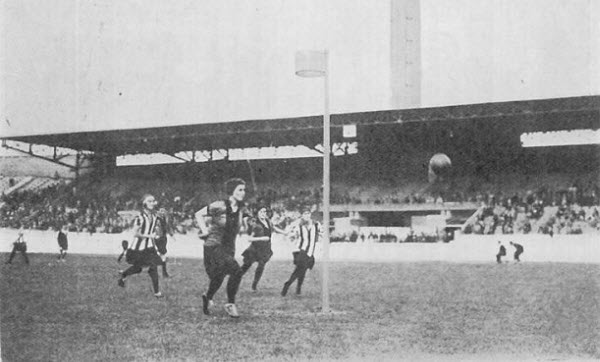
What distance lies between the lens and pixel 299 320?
912cm

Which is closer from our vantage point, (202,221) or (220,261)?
(202,221)

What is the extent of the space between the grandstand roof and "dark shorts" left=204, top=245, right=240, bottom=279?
400 inches

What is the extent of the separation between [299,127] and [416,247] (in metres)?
4.51

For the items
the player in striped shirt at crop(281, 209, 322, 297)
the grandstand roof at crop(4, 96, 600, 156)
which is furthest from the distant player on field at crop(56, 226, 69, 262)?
the player in striped shirt at crop(281, 209, 322, 297)

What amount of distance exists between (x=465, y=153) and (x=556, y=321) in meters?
12.8

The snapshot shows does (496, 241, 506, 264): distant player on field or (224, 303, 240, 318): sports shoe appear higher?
(496, 241, 506, 264): distant player on field

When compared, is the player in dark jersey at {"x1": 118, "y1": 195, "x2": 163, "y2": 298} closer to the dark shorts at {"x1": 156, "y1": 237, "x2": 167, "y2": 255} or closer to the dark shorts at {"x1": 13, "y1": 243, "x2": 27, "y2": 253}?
the dark shorts at {"x1": 156, "y1": 237, "x2": 167, "y2": 255}

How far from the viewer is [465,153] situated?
21.7 m

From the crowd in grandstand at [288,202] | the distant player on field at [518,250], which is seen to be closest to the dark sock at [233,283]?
the crowd in grandstand at [288,202]

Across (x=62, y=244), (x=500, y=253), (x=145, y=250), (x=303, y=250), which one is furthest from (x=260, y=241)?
(x=500, y=253)

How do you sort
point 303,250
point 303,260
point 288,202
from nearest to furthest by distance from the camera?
1. point 303,260
2. point 303,250
3. point 288,202

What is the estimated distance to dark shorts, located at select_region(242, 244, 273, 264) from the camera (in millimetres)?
10859

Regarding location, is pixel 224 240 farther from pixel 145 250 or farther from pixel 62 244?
pixel 62 244

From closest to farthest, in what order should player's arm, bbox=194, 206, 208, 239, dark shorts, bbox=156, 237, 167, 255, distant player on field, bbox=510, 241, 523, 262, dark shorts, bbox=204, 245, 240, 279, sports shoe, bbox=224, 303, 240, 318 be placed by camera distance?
player's arm, bbox=194, 206, 208, 239 < dark shorts, bbox=204, 245, 240, 279 < sports shoe, bbox=224, 303, 240, 318 < dark shorts, bbox=156, 237, 167, 255 < distant player on field, bbox=510, 241, 523, 262
